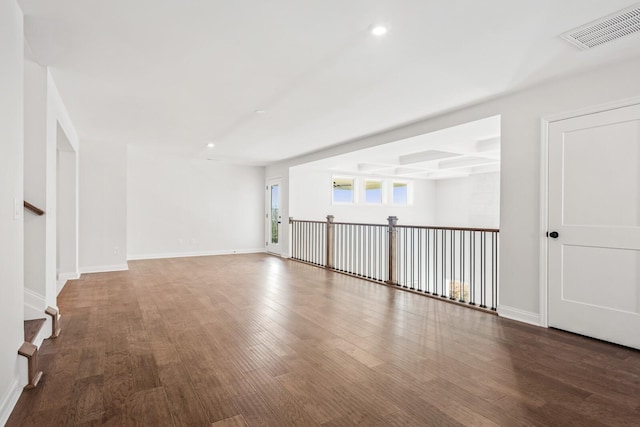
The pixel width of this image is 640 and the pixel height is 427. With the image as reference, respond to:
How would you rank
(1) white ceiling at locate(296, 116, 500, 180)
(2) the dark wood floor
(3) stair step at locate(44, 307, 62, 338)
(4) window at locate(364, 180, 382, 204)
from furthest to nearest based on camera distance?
(4) window at locate(364, 180, 382, 204), (1) white ceiling at locate(296, 116, 500, 180), (3) stair step at locate(44, 307, 62, 338), (2) the dark wood floor

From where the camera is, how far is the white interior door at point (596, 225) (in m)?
2.79

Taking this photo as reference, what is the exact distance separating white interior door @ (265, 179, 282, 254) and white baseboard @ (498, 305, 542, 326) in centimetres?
575

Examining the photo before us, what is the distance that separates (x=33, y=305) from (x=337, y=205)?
729cm

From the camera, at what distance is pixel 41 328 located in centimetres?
271

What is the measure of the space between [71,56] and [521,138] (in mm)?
4200

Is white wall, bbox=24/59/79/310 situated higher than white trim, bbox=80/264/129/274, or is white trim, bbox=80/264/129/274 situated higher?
white wall, bbox=24/59/79/310

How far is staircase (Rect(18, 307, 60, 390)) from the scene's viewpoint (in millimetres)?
2127

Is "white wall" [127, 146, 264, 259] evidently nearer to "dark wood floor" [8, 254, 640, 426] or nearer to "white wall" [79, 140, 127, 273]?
"white wall" [79, 140, 127, 273]

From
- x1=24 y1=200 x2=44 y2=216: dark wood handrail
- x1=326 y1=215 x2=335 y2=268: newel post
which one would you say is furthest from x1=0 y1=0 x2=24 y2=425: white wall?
x1=326 y1=215 x2=335 y2=268: newel post

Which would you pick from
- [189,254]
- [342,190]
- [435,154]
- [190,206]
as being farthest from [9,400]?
[342,190]

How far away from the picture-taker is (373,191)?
1029cm

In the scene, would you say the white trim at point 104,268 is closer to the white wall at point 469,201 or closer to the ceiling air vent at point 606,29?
the ceiling air vent at point 606,29

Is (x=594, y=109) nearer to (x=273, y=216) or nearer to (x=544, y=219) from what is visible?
(x=544, y=219)

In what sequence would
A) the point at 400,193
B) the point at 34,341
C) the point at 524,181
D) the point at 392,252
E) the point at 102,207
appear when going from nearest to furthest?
1. the point at 34,341
2. the point at 524,181
3. the point at 392,252
4. the point at 102,207
5. the point at 400,193
